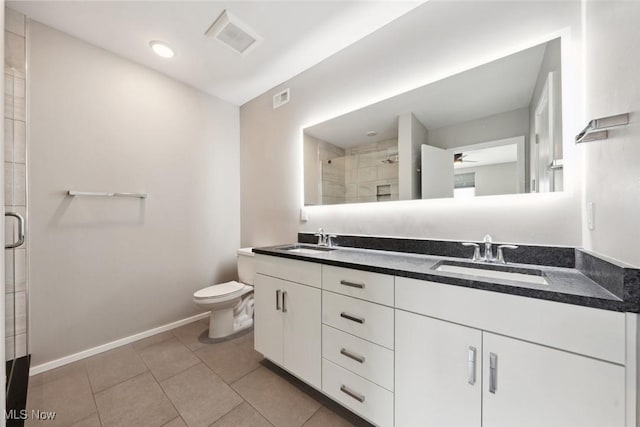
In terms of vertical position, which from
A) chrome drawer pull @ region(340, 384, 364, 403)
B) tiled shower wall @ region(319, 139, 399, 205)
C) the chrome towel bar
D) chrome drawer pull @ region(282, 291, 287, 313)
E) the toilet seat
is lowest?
chrome drawer pull @ region(340, 384, 364, 403)

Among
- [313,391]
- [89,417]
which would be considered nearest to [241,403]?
[313,391]

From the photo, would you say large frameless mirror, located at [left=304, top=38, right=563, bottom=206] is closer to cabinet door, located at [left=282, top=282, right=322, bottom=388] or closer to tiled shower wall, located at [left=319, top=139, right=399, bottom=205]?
tiled shower wall, located at [left=319, top=139, right=399, bottom=205]

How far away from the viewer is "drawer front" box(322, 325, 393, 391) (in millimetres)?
1117

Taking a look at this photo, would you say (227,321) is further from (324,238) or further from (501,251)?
(501,251)

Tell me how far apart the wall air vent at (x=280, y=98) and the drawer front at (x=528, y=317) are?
7.20ft

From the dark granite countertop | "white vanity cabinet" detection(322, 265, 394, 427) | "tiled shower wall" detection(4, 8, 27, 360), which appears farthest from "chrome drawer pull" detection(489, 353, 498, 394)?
"tiled shower wall" detection(4, 8, 27, 360)

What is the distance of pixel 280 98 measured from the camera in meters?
2.51

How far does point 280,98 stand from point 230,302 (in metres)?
2.10

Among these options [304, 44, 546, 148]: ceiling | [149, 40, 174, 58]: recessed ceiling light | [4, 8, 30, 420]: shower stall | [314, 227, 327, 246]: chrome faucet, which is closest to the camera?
[304, 44, 546, 148]: ceiling

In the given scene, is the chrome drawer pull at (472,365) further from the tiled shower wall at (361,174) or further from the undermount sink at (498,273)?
the tiled shower wall at (361,174)

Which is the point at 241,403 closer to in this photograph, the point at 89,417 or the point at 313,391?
the point at 313,391

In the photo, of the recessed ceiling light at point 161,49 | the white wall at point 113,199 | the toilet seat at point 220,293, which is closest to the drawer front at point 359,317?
the toilet seat at point 220,293

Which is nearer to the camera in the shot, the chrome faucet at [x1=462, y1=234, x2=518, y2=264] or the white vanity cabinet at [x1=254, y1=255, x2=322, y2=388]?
the chrome faucet at [x1=462, y1=234, x2=518, y2=264]

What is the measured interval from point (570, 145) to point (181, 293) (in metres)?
3.20
